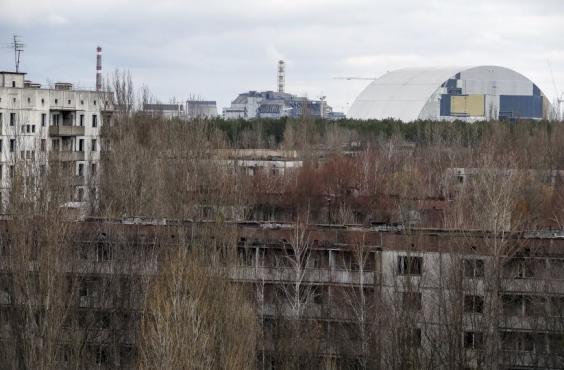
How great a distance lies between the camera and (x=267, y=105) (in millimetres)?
85500

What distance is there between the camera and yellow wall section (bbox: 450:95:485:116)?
56312mm

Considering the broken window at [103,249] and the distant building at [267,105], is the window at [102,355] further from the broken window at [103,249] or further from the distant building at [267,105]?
the distant building at [267,105]

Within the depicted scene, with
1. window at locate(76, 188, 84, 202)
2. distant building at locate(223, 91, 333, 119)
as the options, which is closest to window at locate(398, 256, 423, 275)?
window at locate(76, 188, 84, 202)

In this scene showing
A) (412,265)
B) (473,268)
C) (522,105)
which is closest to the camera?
(473,268)

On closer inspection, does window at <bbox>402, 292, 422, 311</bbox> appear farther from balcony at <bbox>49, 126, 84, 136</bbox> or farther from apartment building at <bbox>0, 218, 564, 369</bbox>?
balcony at <bbox>49, 126, 84, 136</bbox>

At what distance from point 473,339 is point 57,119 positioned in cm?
1375

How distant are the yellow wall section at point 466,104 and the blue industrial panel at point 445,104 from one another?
0.60 ft

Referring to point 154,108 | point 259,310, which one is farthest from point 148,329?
point 154,108

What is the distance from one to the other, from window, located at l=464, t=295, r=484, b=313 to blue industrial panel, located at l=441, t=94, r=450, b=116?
43.4 metres

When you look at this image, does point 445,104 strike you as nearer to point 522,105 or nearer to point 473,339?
point 522,105

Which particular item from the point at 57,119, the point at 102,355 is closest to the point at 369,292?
the point at 102,355

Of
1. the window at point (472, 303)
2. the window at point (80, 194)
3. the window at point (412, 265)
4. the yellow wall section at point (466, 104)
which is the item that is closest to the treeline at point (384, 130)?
the window at point (80, 194)

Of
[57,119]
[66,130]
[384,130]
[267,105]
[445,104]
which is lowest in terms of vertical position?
[66,130]

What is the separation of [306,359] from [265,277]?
6.05ft
